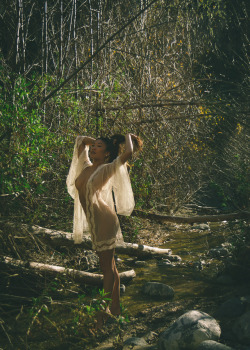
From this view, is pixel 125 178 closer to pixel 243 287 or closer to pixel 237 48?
pixel 243 287

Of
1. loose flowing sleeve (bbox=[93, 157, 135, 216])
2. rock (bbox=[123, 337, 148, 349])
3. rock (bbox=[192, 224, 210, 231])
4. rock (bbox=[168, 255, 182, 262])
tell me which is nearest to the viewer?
rock (bbox=[123, 337, 148, 349])

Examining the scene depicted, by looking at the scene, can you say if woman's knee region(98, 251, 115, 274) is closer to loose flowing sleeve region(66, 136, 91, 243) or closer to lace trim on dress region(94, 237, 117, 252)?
lace trim on dress region(94, 237, 117, 252)

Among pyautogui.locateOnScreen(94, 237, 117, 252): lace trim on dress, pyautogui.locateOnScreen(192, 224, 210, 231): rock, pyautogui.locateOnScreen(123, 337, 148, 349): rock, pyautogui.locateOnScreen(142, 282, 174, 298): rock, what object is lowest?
pyautogui.locateOnScreen(192, 224, 210, 231): rock

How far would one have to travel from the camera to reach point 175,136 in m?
7.32

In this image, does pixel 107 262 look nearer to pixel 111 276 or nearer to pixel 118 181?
pixel 111 276

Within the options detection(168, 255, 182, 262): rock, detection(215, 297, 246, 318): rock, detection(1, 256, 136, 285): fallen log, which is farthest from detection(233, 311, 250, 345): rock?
detection(168, 255, 182, 262): rock

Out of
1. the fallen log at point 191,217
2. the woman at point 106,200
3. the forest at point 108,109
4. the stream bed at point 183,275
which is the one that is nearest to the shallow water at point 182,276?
the stream bed at point 183,275

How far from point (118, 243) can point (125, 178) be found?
0.70 m

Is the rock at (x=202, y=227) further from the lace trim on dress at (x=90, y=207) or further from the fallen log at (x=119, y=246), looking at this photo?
the lace trim on dress at (x=90, y=207)

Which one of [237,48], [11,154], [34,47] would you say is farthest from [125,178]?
[237,48]

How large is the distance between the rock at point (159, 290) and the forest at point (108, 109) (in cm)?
126

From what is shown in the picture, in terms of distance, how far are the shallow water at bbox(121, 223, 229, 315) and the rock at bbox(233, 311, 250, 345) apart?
1177mm

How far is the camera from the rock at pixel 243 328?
12.6 ft

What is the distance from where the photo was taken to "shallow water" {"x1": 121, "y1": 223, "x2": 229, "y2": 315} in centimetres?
526
